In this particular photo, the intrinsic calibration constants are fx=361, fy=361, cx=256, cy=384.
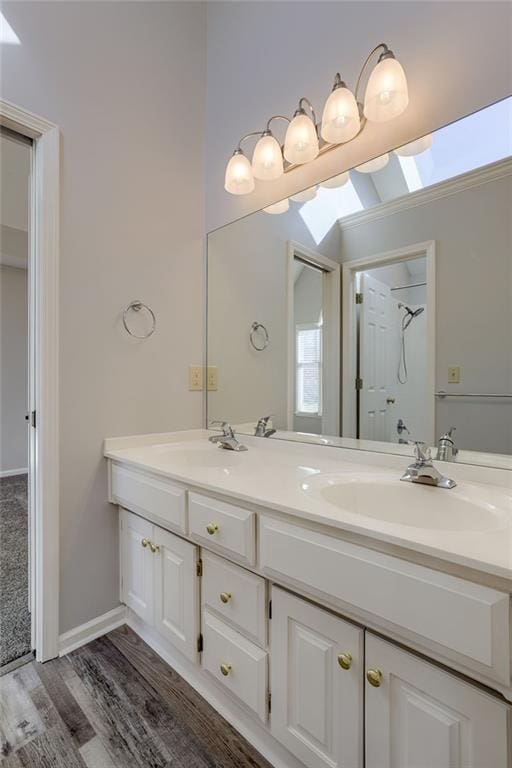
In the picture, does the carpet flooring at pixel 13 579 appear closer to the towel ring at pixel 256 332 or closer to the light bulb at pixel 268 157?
the towel ring at pixel 256 332

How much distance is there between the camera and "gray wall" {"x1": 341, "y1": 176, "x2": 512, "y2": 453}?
1.03 meters

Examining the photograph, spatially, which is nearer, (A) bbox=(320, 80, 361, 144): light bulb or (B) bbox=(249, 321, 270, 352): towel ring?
(A) bbox=(320, 80, 361, 144): light bulb

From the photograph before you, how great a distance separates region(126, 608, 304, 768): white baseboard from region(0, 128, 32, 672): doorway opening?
0.51m

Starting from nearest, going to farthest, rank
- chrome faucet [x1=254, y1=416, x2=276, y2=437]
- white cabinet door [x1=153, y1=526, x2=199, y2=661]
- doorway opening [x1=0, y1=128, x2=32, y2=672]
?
white cabinet door [x1=153, y1=526, x2=199, y2=661] → doorway opening [x1=0, y1=128, x2=32, y2=672] → chrome faucet [x1=254, y1=416, x2=276, y2=437]

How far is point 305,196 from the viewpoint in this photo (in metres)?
1.47

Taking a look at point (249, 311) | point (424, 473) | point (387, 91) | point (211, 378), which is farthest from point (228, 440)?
point (387, 91)

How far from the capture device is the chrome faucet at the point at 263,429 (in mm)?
1658

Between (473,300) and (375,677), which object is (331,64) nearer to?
(473,300)

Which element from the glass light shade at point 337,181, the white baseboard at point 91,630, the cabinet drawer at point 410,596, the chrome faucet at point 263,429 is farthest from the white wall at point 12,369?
the cabinet drawer at point 410,596

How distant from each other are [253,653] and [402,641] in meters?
0.48

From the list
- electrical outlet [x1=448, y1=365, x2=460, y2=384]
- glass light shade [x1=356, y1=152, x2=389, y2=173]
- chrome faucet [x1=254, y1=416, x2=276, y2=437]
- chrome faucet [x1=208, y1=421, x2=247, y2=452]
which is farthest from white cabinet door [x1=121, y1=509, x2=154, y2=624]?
glass light shade [x1=356, y1=152, x2=389, y2=173]

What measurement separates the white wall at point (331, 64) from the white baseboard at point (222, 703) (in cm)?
186

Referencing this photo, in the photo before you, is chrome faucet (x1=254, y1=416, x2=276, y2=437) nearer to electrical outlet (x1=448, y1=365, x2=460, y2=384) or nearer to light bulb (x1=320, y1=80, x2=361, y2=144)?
electrical outlet (x1=448, y1=365, x2=460, y2=384)

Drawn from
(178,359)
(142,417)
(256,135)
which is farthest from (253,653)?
(256,135)
